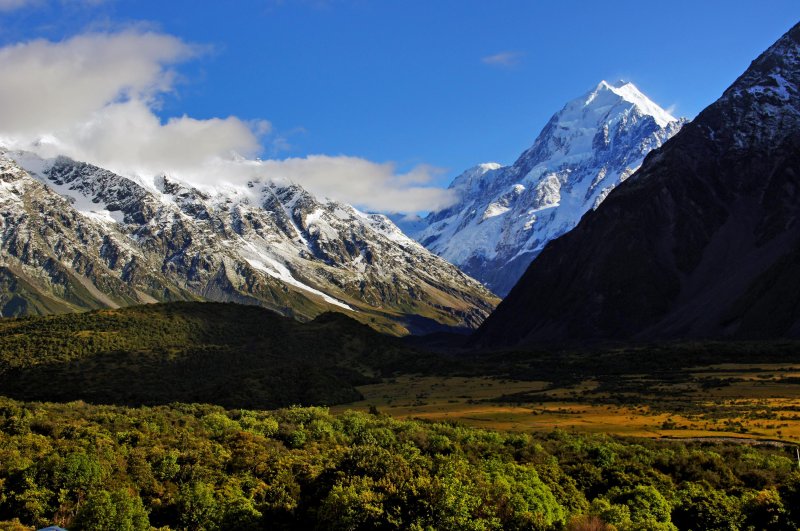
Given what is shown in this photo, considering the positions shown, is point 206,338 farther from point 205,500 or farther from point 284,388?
point 205,500

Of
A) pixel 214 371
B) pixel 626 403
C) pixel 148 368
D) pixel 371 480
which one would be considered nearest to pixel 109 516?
pixel 371 480

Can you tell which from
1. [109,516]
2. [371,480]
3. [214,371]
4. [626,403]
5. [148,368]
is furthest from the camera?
[214,371]

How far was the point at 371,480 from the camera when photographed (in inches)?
1978

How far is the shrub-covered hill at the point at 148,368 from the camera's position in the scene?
143 m

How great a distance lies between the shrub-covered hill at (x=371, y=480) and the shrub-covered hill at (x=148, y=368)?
5501 cm

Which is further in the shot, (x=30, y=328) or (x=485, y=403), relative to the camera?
(x=30, y=328)

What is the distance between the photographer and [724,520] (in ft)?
159

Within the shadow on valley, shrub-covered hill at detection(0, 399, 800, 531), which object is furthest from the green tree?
the shadow on valley

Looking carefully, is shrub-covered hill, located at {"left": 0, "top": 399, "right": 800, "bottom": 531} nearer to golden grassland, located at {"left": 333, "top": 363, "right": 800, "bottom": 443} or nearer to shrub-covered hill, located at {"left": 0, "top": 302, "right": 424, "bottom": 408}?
golden grassland, located at {"left": 333, "top": 363, "right": 800, "bottom": 443}

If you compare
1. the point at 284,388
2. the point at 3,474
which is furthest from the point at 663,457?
the point at 284,388

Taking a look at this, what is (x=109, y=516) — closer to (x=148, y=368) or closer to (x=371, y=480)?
(x=371, y=480)

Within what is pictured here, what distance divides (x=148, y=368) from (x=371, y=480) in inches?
4795

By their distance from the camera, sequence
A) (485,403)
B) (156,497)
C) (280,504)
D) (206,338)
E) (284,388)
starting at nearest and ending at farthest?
1. (280,504)
2. (156,497)
3. (485,403)
4. (284,388)
5. (206,338)

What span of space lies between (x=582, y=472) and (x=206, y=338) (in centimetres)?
14839
